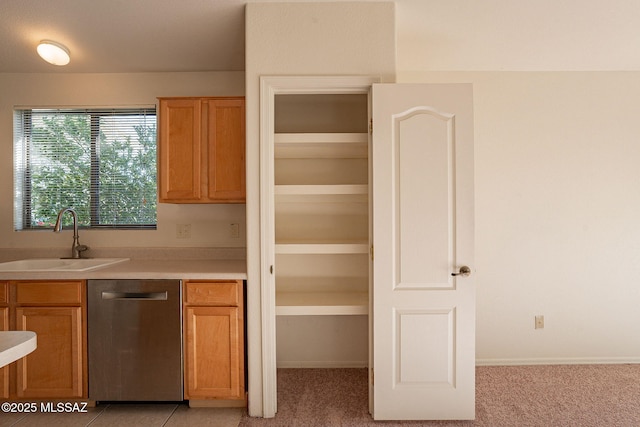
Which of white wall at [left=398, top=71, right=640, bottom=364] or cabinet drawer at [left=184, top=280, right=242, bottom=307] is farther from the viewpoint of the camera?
white wall at [left=398, top=71, right=640, bottom=364]

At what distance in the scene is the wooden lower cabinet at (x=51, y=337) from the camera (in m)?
2.23

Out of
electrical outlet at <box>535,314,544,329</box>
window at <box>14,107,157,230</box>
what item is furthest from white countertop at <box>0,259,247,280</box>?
electrical outlet at <box>535,314,544,329</box>

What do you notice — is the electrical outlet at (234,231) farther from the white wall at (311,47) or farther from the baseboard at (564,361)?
the baseboard at (564,361)

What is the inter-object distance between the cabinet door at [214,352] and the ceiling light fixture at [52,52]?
1935 mm

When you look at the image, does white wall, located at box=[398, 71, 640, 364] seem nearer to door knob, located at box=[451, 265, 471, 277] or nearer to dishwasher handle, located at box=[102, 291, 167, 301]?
door knob, located at box=[451, 265, 471, 277]

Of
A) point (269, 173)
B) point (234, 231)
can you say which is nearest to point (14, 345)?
point (269, 173)

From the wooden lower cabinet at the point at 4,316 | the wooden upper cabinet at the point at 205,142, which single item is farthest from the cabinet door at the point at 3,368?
the wooden upper cabinet at the point at 205,142

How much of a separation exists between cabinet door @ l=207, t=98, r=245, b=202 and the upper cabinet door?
38.8 inches

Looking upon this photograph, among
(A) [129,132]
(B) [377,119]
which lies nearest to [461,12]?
(B) [377,119]

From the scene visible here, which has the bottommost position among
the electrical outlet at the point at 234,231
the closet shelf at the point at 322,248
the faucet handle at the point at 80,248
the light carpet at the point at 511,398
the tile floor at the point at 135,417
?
the light carpet at the point at 511,398

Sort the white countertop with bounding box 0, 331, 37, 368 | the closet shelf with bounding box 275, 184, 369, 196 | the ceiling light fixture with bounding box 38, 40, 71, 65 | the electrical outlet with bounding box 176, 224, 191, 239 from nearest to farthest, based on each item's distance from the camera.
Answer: the white countertop with bounding box 0, 331, 37, 368
the closet shelf with bounding box 275, 184, 369, 196
the ceiling light fixture with bounding box 38, 40, 71, 65
the electrical outlet with bounding box 176, 224, 191, 239

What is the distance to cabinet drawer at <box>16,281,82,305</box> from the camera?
2.24m

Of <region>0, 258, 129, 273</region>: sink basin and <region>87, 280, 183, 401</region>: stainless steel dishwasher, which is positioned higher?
<region>0, 258, 129, 273</region>: sink basin

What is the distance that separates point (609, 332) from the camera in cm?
303
